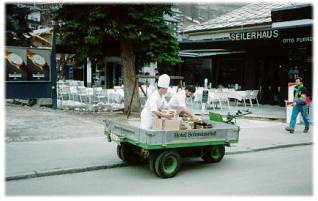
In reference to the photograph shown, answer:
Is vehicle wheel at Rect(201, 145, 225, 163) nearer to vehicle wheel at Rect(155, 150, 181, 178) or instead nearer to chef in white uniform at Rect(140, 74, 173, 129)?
vehicle wheel at Rect(155, 150, 181, 178)

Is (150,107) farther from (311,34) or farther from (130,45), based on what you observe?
(311,34)

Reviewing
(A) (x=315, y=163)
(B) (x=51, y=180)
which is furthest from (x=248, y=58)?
(B) (x=51, y=180)

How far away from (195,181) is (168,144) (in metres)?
0.81

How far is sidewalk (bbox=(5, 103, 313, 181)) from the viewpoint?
780 cm

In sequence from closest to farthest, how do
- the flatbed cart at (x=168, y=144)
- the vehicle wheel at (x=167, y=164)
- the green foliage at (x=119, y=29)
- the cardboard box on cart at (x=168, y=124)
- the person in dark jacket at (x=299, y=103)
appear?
the flatbed cart at (x=168, y=144) < the vehicle wheel at (x=167, y=164) < the cardboard box on cart at (x=168, y=124) < the person in dark jacket at (x=299, y=103) < the green foliage at (x=119, y=29)

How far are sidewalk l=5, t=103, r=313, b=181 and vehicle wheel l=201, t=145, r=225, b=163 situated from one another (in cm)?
111

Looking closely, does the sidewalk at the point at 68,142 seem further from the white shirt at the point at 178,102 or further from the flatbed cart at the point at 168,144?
the white shirt at the point at 178,102

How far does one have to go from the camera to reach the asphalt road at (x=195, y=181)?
6.27 metres

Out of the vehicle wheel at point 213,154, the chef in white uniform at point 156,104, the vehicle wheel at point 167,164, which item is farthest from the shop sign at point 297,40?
the vehicle wheel at point 167,164

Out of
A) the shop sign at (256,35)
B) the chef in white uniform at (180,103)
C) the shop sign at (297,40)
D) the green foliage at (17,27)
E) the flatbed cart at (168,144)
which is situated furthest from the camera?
the green foliage at (17,27)

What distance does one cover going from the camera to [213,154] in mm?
8398

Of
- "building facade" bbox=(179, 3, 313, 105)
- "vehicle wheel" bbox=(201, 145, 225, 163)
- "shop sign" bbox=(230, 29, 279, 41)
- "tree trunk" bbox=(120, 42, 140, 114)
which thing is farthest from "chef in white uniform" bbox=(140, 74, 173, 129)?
"shop sign" bbox=(230, 29, 279, 41)

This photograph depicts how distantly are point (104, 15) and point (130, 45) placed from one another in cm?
191

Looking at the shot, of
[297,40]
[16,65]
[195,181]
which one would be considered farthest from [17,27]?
[195,181]
